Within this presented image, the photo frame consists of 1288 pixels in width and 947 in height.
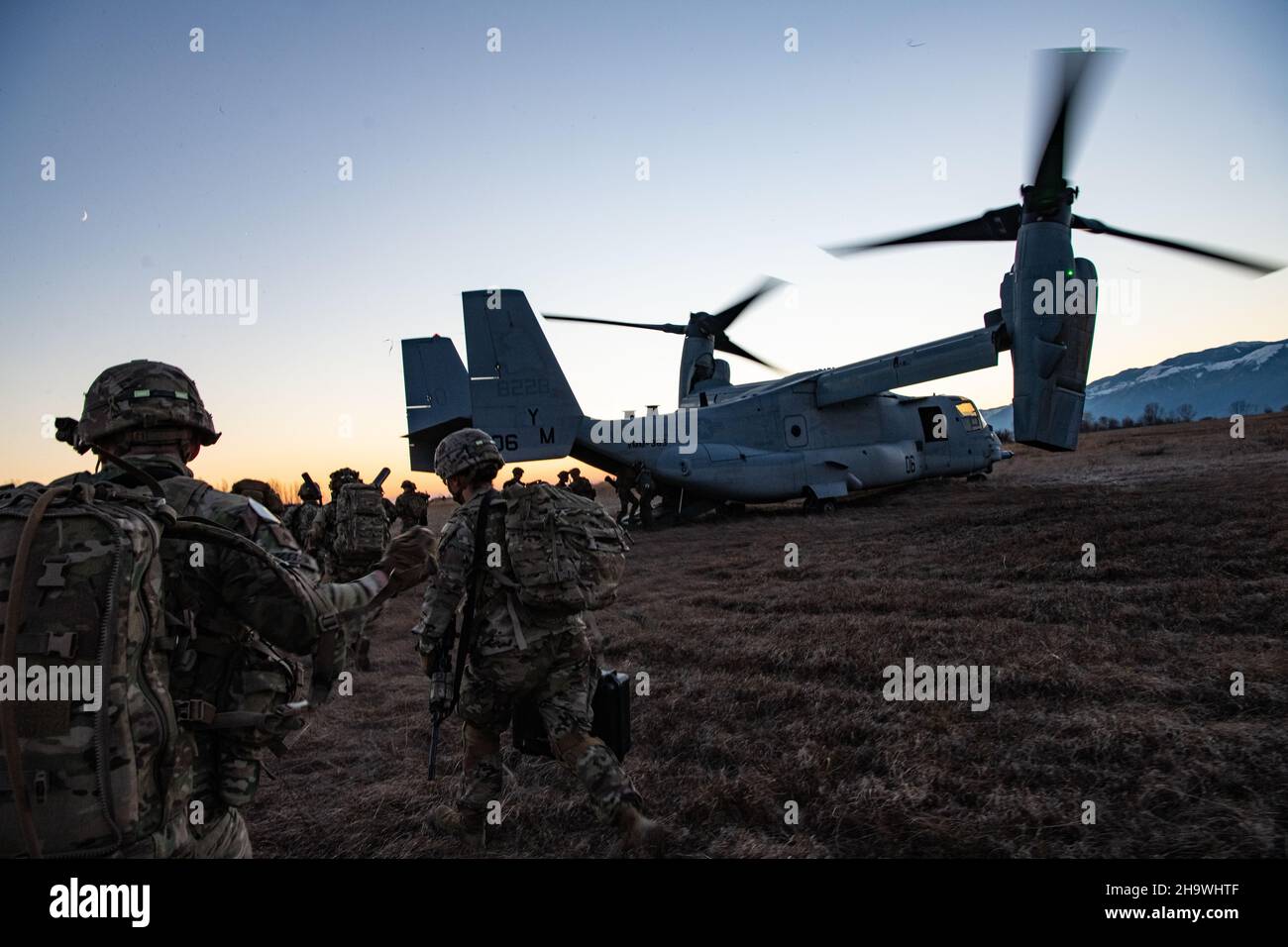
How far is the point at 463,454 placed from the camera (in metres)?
3.79

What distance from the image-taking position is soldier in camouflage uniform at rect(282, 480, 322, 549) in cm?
941

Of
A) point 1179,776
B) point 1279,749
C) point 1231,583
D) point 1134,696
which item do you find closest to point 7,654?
point 1179,776

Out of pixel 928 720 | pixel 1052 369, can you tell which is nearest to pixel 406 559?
pixel 928 720

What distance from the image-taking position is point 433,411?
1716cm

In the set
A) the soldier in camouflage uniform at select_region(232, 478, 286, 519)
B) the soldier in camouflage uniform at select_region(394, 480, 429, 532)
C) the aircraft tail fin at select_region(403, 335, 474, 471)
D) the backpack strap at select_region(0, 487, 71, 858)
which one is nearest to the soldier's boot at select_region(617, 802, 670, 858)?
the backpack strap at select_region(0, 487, 71, 858)

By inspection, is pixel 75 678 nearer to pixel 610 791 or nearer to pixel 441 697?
pixel 441 697

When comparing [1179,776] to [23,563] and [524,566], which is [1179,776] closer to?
[524,566]

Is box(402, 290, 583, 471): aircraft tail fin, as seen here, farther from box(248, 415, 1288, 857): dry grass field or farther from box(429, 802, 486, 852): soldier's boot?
box(429, 802, 486, 852): soldier's boot

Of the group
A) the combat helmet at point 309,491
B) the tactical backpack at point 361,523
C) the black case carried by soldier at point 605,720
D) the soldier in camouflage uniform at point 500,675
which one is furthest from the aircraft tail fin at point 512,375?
the black case carried by soldier at point 605,720

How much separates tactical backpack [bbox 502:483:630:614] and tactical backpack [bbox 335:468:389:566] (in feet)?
17.3

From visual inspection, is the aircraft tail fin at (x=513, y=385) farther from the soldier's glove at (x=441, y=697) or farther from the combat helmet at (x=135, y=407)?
the combat helmet at (x=135, y=407)

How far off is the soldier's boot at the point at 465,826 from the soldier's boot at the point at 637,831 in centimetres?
86

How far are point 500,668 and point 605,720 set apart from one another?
0.66m
